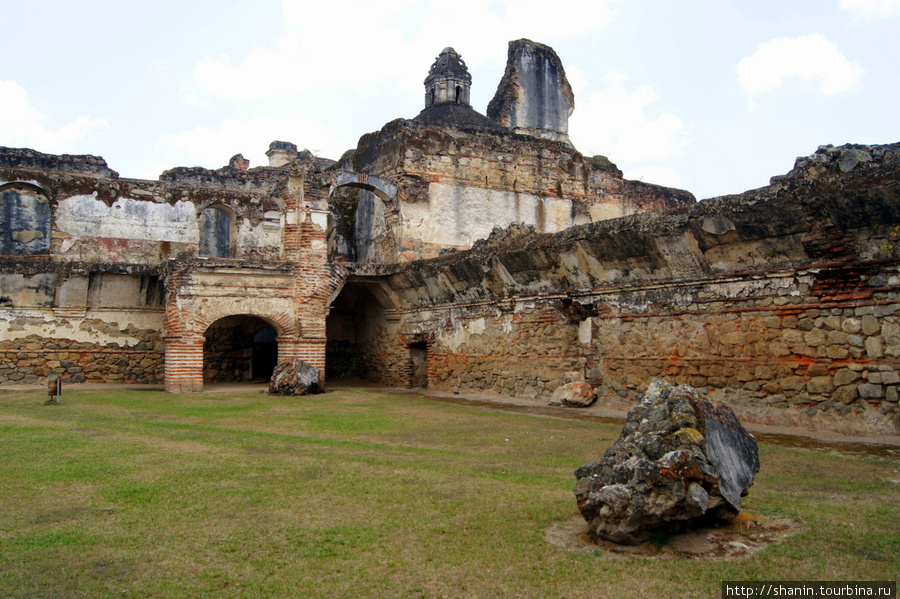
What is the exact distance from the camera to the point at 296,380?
45.9 ft

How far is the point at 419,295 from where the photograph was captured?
624 inches

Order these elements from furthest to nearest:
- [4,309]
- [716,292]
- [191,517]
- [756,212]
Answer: [4,309] < [716,292] < [756,212] < [191,517]

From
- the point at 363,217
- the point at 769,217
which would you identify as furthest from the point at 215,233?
the point at 769,217

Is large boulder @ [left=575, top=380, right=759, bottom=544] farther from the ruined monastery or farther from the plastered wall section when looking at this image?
the plastered wall section

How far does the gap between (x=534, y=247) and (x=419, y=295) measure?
4.30m

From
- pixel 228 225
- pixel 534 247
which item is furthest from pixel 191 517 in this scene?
pixel 228 225

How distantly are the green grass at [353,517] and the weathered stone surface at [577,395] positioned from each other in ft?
9.38

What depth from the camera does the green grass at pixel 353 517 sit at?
3.63m

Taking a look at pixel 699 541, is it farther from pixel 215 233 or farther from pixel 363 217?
pixel 215 233

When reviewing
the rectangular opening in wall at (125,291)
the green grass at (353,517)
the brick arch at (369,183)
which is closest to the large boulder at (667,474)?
the green grass at (353,517)

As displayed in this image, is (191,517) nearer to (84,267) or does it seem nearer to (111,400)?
(111,400)

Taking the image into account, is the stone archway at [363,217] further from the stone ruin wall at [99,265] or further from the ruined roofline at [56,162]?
the ruined roofline at [56,162]

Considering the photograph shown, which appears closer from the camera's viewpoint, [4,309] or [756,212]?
[756,212]

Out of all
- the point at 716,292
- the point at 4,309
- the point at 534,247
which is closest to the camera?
the point at 716,292
